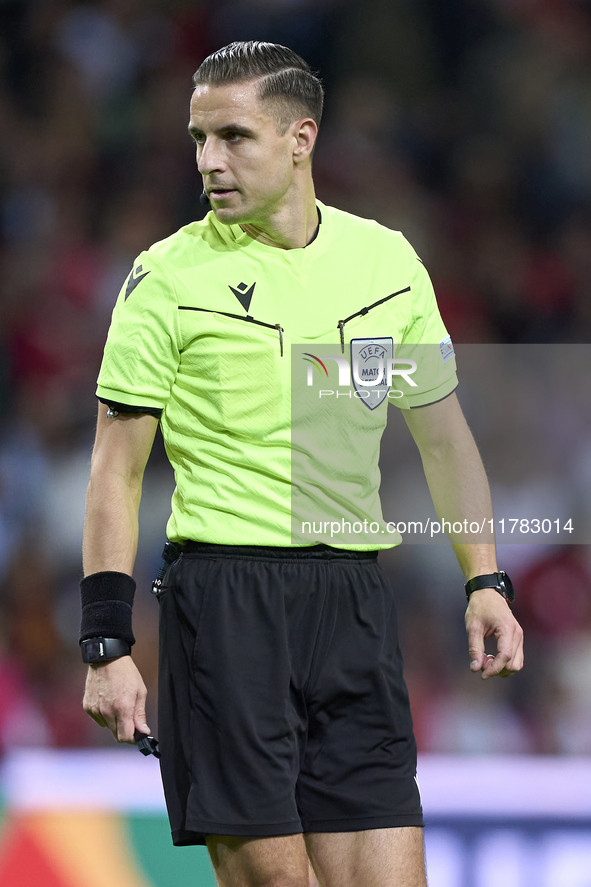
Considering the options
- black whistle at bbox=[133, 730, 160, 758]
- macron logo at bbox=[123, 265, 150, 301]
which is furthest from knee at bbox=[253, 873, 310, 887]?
macron logo at bbox=[123, 265, 150, 301]

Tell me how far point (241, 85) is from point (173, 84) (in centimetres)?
271

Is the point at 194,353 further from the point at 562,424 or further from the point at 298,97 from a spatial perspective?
the point at 562,424

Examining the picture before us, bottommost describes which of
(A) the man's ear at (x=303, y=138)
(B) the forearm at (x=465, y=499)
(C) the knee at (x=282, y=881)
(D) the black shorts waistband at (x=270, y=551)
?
(C) the knee at (x=282, y=881)

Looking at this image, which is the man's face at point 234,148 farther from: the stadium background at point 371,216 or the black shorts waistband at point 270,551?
the stadium background at point 371,216

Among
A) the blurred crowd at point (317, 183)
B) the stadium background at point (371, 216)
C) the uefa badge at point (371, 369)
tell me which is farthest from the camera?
the blurred crowd at point (317, 183)

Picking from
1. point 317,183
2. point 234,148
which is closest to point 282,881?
point 234,148

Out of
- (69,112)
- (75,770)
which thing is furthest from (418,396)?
(69,112)

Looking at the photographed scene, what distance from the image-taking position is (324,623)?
6.72 ft

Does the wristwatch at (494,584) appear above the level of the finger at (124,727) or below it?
above

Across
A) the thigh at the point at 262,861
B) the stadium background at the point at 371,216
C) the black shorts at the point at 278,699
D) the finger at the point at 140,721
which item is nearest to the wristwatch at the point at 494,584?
the black shorts at the point at 278,699

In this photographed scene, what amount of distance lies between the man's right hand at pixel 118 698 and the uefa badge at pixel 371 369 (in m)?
0.68

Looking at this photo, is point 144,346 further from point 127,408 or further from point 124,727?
point 124,727

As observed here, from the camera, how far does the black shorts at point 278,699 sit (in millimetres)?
1954

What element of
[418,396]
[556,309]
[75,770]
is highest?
[556,309]
